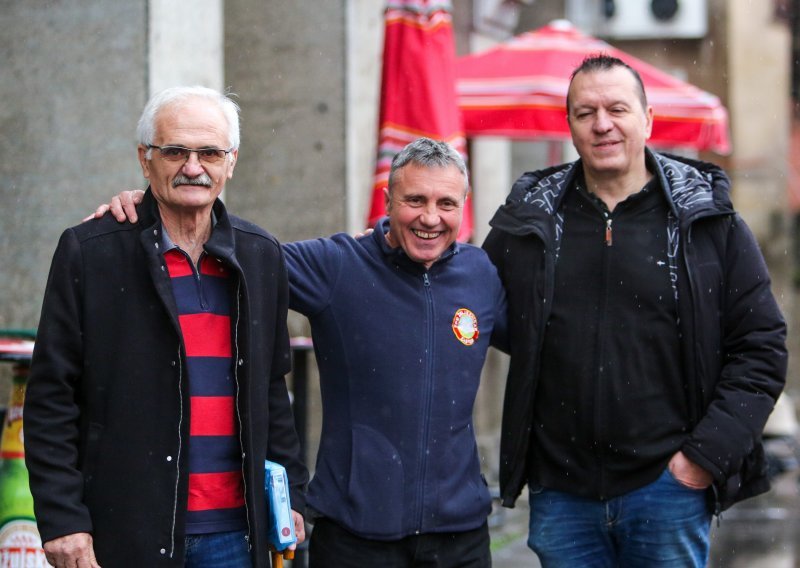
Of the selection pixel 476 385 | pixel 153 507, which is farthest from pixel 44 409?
pixel 476 385

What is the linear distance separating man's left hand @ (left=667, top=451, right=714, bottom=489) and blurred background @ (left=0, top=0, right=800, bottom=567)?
1.91m

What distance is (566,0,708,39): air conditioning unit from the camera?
1675cm

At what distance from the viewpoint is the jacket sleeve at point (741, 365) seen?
3.87m

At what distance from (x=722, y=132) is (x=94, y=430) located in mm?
6440

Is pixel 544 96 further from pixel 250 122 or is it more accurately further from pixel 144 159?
pixel 144 159

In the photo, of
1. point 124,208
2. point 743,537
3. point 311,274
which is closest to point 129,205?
point 124,208

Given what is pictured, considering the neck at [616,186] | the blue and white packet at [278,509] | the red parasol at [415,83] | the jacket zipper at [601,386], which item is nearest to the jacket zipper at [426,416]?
the blue and white packet at [278,509]

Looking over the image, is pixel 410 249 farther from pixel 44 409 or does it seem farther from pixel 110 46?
pixel 110 46

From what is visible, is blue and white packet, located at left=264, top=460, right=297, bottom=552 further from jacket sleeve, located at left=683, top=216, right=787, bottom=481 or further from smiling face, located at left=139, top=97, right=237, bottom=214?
jacket sleeve, located at left=683, top=216, right=787, bottom=481

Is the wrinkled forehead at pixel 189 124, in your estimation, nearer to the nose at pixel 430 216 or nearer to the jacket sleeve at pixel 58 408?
the jacket sleeve at pixel 58 408

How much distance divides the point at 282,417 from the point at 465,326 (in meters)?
0.63

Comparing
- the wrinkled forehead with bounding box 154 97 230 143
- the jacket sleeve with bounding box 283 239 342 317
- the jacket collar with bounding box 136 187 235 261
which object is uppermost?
the wrinkled forehead with bounding box 154 97 230 143

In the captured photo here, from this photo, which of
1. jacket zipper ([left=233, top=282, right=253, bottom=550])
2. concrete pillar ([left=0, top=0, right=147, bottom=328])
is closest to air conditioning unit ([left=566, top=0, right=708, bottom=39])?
concrete pillar ([left=0, top=0, right=147, bottom=328])

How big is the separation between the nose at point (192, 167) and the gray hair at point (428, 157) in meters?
0.73
